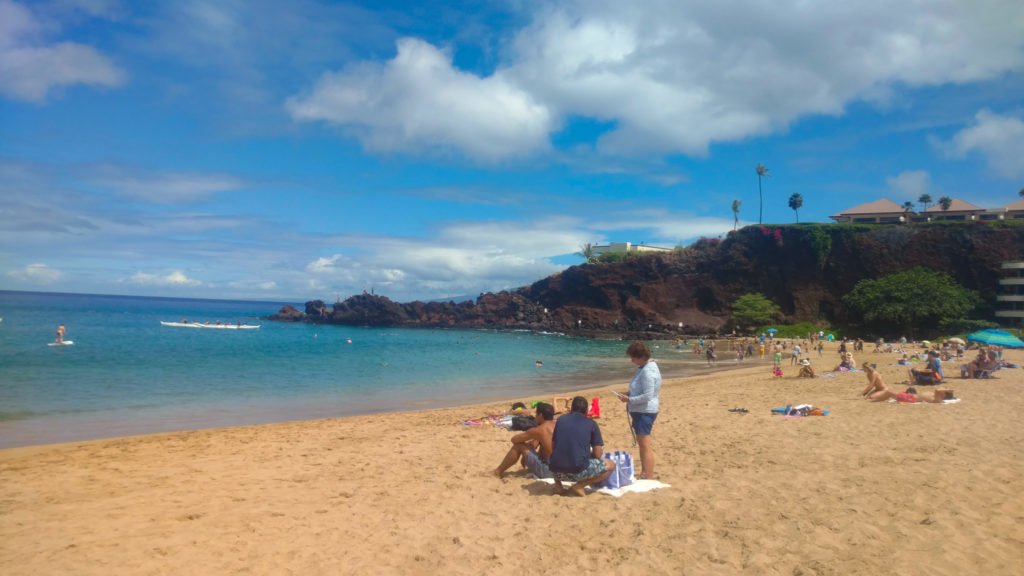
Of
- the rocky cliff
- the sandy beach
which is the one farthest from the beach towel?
the rocky cliff

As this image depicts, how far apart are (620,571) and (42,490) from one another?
8.19 m

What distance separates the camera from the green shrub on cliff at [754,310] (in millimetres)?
66375

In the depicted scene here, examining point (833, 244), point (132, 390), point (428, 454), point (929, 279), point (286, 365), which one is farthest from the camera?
point (833, 244)

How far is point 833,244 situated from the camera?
67125 millimetres

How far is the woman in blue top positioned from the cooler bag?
1.24 ft

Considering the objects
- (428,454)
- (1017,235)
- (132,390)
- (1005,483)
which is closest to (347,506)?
(428,454)

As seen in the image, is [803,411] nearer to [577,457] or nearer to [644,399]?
[644,399]

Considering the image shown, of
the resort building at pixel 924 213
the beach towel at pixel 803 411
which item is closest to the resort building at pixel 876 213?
the resort building at pixel 924 213

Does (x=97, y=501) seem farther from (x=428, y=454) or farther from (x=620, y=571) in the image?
(x=620, y=571)

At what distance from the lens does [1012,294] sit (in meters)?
55.1

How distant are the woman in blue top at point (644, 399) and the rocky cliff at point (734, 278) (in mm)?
62966

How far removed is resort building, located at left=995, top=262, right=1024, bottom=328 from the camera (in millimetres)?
53594

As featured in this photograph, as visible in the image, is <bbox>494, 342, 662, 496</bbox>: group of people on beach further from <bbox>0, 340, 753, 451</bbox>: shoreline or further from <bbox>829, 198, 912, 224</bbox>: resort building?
<bbox>829, 198, 912, 224</bbox>: resort building

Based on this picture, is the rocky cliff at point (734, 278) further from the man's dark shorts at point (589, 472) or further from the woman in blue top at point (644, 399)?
the man's dark shorts at point (589, 472)
